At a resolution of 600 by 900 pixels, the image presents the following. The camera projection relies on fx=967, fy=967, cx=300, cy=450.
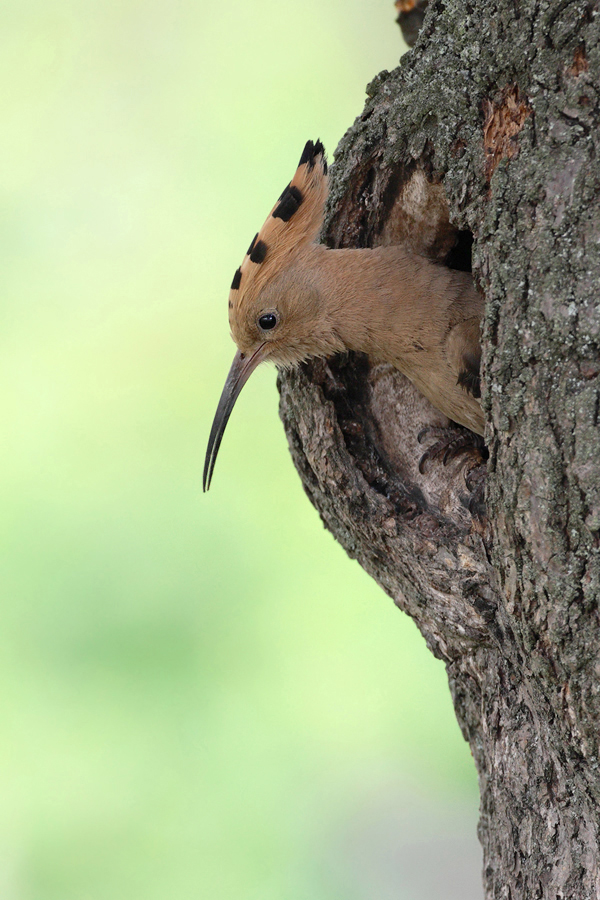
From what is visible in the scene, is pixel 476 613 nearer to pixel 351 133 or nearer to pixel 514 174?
pixel 514 174

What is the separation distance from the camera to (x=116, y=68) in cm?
544

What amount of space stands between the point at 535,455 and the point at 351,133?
1.09 meters

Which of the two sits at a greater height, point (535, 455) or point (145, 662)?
point (145, 662)

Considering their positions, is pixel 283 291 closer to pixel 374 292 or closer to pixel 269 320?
pixel 269 320

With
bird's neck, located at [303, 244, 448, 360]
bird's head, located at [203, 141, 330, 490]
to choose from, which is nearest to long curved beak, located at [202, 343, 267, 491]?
bird's head, located at [203, 141, 330, 490]

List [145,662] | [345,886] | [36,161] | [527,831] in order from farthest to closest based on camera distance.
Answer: [36,161]
[145,662]
[345,886]
[527,831]

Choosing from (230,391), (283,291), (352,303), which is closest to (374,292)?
(352,303)

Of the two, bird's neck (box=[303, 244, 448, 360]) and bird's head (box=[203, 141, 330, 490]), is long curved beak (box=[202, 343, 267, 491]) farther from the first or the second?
bird's neck (box=[303, 244, 448, 360])

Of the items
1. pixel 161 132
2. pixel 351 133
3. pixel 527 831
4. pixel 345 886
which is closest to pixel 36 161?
pixel 161 132

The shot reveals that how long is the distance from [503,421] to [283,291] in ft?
3.07

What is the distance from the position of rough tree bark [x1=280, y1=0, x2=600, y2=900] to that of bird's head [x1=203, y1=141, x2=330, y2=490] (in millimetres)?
71

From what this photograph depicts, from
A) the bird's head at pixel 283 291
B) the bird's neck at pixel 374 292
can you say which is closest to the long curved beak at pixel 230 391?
the bird's head at pixel 283 291

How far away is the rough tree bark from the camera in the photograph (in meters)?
1.74

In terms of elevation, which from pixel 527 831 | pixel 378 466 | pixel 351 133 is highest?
pixel 351 133
